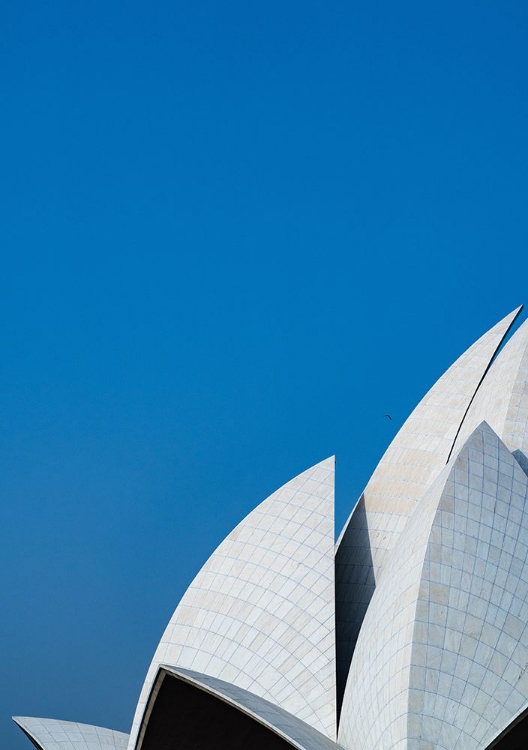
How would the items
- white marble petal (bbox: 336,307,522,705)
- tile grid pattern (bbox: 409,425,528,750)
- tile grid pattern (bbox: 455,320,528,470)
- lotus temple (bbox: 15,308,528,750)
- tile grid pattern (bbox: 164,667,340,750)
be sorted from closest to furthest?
tile grid pattern (bbox: 409,425,528,750), tile grid pattern (bbox: 164,667,340,750), lotus temple (bbox: 15,308,528,750), tile grid pattern (bbox: 455,320,528,470), white marble petal (bbox: 336,307,522,705)

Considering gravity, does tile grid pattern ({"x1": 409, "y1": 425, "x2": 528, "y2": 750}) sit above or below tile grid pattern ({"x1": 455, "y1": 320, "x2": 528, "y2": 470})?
below

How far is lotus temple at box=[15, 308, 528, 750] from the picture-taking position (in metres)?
21.5

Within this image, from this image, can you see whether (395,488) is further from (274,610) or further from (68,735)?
(68,735)

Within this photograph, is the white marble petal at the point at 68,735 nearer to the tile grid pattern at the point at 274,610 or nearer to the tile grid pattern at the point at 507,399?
the tile grid pattern at the point at 274,610

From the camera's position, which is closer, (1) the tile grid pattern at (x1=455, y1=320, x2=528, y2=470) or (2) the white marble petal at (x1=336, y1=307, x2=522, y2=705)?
(1) the tile grid pattern at (x1=455, y1=320, x2=528, y2=470)

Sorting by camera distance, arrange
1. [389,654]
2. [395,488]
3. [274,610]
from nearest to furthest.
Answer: [389,654] < [274,610] < [395,488]

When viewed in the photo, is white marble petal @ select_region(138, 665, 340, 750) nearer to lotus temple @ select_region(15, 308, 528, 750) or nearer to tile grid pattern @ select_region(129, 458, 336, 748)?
lotus temple @ select_region(15, 308, 528, 750)

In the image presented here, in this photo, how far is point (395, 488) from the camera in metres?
31.4

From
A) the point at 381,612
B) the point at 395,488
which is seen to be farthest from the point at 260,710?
the point at 395,488

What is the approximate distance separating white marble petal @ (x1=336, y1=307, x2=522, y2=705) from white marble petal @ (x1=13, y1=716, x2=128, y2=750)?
6630mm

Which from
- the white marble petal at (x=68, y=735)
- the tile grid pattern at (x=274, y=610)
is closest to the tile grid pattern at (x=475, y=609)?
the tile grid pattern at (x=274, y=610)

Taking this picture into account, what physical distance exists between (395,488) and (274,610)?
5.58 meters

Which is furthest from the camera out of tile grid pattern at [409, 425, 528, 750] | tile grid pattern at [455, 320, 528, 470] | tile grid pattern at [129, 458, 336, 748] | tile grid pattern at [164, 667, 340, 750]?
tile grid pattern at [455, 320, 528, 470]

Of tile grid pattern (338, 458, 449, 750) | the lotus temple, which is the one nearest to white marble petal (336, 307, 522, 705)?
the lotus temple
